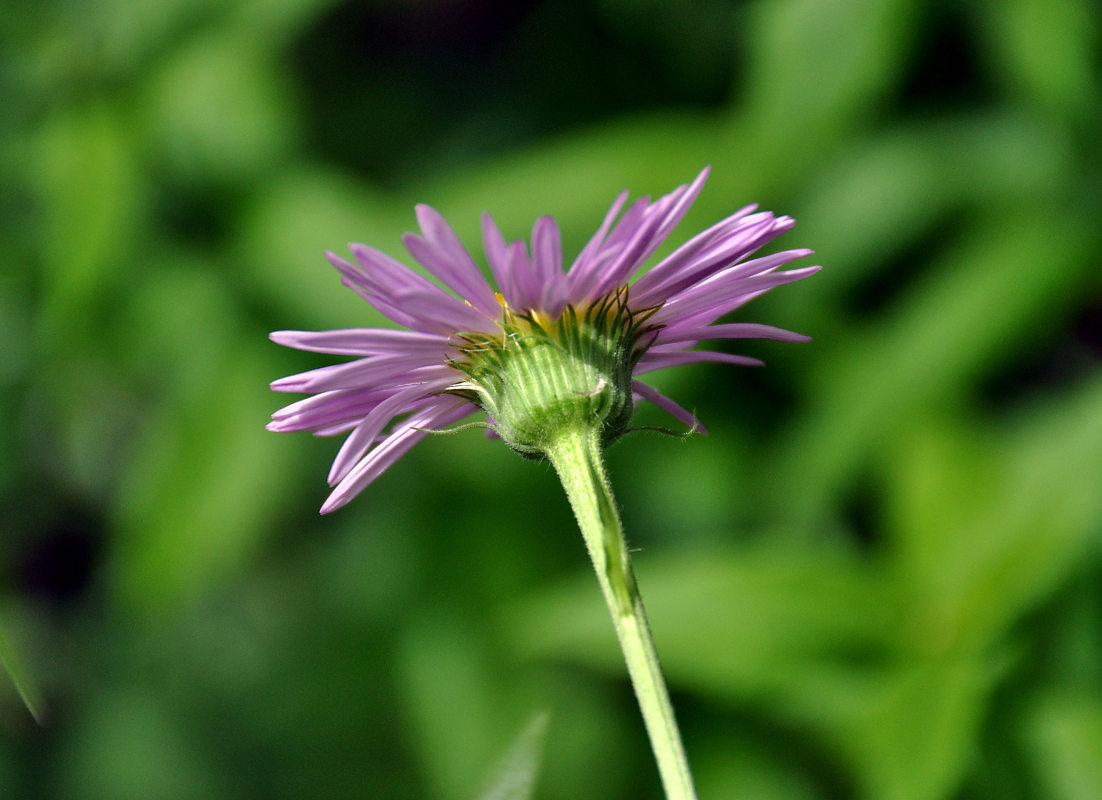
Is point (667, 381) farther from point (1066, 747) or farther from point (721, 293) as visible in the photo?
point (721, 293)

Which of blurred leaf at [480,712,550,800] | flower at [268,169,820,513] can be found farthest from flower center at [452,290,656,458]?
blurred leaf at [480,712,550,800]

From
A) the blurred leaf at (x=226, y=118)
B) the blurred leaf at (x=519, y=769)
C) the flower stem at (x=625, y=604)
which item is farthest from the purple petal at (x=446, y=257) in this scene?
the blurred leaf at (x=226, y=118)

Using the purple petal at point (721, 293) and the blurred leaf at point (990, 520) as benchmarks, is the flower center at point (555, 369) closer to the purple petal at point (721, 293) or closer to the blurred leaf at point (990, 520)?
the purple petal at point (721, 293)

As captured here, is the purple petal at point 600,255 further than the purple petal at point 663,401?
Answer: No

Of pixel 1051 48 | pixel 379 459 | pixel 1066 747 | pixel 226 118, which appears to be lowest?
pixel 1066 747

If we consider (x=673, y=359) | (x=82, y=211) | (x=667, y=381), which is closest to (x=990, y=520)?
(x=667, y=381)

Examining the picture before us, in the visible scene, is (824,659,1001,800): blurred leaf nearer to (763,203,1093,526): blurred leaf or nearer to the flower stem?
(763,203,1093,526): blurred leaf
